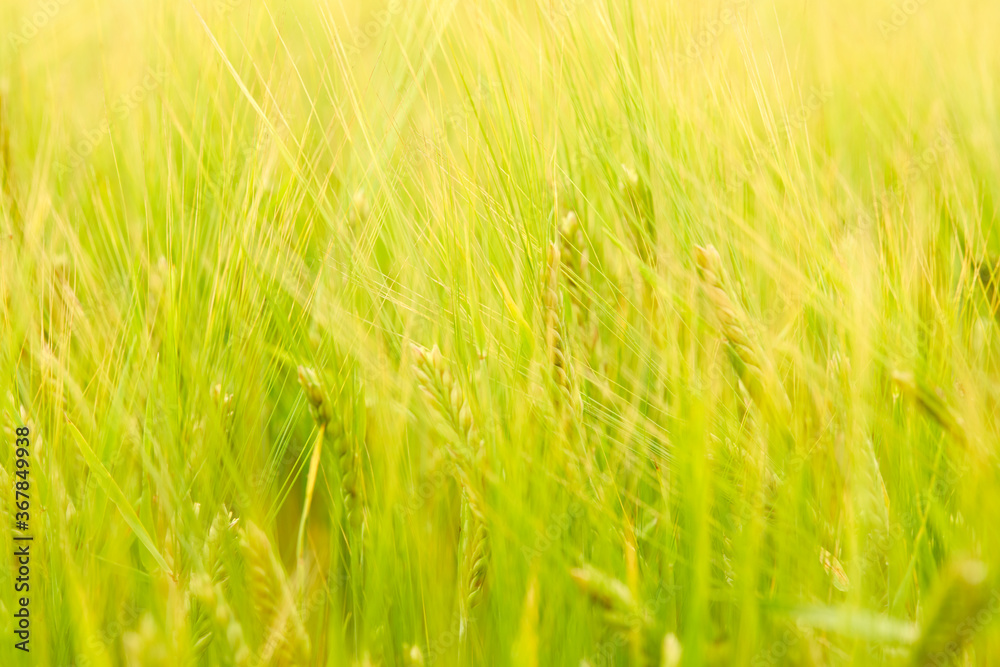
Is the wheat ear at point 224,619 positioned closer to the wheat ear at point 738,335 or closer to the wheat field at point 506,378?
the wheat field at point 506,378

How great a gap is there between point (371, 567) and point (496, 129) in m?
0.44

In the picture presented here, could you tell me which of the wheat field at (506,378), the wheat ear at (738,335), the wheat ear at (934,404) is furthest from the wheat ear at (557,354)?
the wheat ear at (934,404)

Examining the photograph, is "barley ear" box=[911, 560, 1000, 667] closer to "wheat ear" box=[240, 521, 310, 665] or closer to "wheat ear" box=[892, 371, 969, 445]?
"wheat ear" box=[892, 371, 969, 445]

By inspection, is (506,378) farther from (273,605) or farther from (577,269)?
(273,605)

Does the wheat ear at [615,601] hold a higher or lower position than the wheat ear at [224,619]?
lower

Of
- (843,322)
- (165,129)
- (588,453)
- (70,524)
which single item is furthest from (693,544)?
(165,129)

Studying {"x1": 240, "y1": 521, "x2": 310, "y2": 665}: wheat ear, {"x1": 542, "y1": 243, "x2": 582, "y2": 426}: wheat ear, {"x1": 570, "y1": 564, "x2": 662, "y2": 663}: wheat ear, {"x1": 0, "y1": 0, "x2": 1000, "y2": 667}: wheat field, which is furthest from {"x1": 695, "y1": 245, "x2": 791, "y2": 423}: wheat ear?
{"x1": 240, "y1": 521, "x2": 310, "y2": 665}: wheat ear

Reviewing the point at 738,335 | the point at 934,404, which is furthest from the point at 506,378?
the point at 934,404

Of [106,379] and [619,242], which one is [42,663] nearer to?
[106,379]

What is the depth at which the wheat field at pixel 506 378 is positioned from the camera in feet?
1.97

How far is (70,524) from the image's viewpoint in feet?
2.19

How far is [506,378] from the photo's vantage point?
697 mm

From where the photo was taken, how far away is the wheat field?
0.60 m

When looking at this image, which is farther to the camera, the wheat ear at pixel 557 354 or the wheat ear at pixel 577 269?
the wheat ear at pixel 577 269
